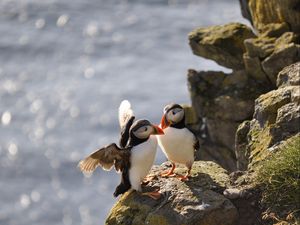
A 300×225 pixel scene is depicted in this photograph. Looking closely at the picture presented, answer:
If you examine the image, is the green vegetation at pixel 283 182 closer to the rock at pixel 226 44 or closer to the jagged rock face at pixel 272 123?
the jagged rock face at pixel 272 123

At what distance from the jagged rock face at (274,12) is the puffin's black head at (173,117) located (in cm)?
657

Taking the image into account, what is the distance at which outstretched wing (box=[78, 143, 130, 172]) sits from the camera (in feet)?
43.0

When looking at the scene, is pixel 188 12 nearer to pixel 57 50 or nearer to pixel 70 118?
pixel 57 50

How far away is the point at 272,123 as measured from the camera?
14484 millimetres

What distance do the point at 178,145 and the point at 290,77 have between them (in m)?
2.63

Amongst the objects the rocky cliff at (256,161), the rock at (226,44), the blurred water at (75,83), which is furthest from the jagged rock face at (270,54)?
the blurred water at (75,83)

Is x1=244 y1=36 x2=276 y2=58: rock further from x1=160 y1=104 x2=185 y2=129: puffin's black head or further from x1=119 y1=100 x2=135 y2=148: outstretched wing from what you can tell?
x1=160 y1=104 x2=185 y2=129: puffin's black head

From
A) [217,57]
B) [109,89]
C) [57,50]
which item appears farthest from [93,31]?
[217,57]

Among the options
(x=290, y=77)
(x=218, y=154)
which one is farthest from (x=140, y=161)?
(x=218, y=154)

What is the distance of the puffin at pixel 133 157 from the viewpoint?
13.1m

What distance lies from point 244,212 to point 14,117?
29.7 meters

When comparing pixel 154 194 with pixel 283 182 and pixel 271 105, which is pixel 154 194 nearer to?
pixel 283 182

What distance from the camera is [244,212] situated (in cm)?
1289

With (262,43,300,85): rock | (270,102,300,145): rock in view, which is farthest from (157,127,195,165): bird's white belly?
(262,43,300,85): rock
